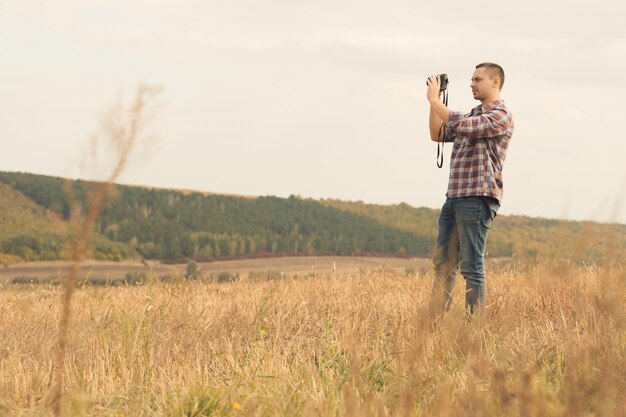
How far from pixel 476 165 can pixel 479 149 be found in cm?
13

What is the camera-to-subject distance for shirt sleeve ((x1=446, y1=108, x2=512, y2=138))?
6.20 metres

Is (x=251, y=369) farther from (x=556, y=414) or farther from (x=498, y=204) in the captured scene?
(x=498, y=204)

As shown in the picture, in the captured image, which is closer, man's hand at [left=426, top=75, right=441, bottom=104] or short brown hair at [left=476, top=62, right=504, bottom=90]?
man's hand at [left=426, top=75, right=441, bottom=104]

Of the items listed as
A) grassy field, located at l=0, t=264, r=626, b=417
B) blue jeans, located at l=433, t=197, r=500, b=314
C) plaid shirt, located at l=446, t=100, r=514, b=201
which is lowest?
grassy field, located at l=0, t=264, r=626, b=417

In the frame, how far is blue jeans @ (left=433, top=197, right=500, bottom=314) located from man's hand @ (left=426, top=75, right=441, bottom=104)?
86cm

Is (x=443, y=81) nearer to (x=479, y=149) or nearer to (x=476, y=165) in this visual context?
(x=479, y=149)

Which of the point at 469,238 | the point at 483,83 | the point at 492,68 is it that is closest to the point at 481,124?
the point at 483,83

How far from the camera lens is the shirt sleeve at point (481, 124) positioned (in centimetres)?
620

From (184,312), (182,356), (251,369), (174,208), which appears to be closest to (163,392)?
(251,369)

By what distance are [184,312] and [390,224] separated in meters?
51.4

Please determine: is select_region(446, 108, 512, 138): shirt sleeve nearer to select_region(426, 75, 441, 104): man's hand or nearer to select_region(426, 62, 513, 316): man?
select_region(426, 62, 513, 316): man

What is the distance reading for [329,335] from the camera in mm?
5625

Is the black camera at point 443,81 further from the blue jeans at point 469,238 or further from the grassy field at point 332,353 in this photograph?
the grassy field at point 332,353

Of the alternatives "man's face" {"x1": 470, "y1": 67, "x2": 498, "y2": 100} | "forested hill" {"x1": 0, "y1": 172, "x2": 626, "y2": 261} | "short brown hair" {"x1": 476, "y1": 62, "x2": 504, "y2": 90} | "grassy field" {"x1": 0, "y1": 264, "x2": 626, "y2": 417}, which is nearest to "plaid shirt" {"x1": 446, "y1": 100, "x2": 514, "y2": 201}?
"man's face" {"x1": 470, "y1": 67, "x2": 498, "y2": 100}
